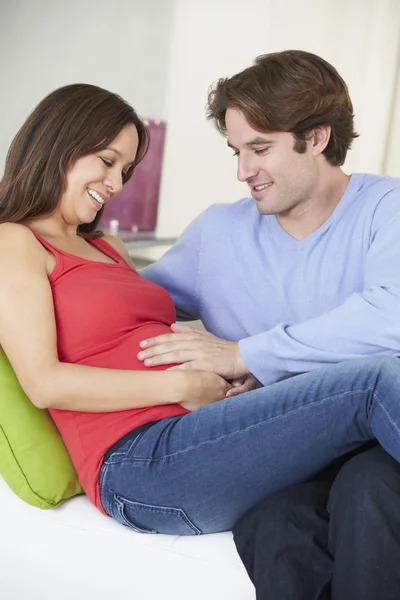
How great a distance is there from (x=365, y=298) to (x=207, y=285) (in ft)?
1.60

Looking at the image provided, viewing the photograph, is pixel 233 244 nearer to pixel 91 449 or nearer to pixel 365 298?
pixel 365 298

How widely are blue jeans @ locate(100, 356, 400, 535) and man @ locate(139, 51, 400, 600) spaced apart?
46 millimetres

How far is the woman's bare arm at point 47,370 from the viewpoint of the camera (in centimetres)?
147

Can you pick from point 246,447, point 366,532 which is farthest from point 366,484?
point 246,447

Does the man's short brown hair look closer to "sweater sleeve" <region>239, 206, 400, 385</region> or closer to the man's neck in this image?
the man's neck

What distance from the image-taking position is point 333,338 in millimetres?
1645

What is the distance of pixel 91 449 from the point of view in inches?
59.6

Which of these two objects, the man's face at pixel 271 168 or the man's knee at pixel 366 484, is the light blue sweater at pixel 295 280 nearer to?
the man's face at pixel 271 168

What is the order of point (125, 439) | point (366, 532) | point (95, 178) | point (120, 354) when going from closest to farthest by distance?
point (366, 532)
point (125, 439)
point (120, 354)
point (95, 178)

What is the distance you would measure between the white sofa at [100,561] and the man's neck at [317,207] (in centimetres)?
78

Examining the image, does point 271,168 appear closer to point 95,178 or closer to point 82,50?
point 95,178

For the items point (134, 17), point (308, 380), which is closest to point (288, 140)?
point (308, 380)

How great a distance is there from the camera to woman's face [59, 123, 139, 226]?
1.74 metres

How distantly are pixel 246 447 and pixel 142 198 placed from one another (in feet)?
7.12
